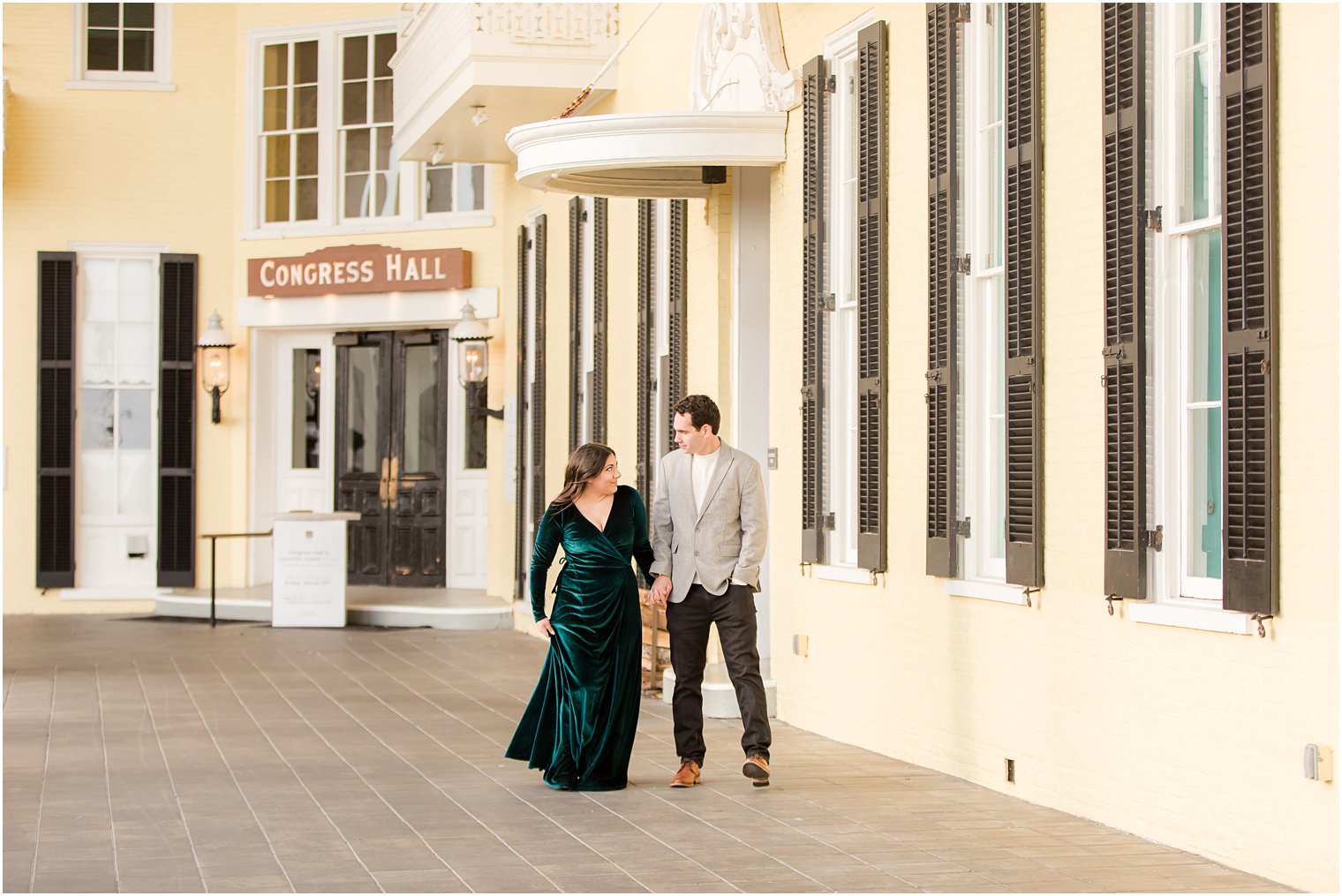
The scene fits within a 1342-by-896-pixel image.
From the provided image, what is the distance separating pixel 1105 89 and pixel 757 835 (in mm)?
3245

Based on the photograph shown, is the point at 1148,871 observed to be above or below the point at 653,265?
below

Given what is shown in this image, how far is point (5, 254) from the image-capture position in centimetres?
1889

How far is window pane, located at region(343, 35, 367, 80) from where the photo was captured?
19.6m

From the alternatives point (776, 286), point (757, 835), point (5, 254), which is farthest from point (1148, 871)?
point (5, 254)

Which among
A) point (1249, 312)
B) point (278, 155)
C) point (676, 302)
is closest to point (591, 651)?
point (1249, 312)

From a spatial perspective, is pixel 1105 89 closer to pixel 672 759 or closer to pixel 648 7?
pixel 672 759

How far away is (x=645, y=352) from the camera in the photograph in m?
13.5

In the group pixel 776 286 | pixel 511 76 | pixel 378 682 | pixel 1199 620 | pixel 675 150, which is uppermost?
pixel 511 76

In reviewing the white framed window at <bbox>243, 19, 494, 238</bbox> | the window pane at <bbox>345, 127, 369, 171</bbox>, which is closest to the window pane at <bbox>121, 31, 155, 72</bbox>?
the white framed window at <bbox>243, 19, 494, 238</bbox>

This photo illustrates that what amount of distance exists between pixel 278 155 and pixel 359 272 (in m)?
1.95

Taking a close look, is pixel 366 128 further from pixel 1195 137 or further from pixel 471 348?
pixel 1195 137

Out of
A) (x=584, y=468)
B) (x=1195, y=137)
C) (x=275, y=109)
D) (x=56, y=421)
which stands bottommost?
(x=584, y=468)

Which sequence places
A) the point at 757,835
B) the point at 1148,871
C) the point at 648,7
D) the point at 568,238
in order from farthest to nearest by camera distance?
the point at 568,238 < the point at 648,7 < the point at 757,835 < the point at 1148,871

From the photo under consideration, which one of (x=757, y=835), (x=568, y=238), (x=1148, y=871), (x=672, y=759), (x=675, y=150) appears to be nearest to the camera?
(x=1148, y=871)
